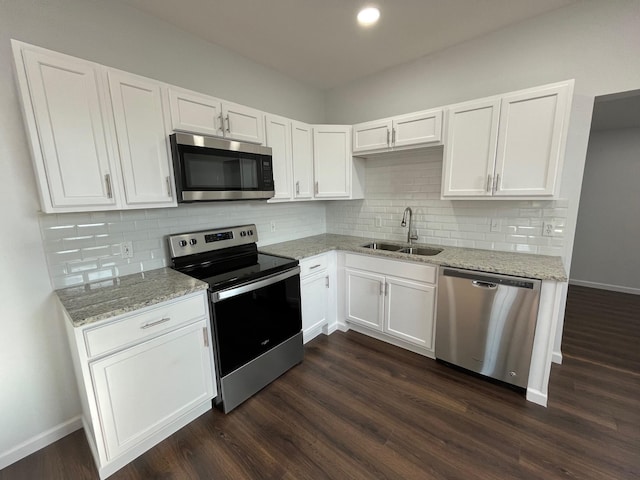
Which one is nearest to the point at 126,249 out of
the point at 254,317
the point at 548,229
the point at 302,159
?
the point at 254,317

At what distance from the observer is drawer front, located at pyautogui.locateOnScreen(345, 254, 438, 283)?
2.33 metres

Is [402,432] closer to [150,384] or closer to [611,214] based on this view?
[150,384]

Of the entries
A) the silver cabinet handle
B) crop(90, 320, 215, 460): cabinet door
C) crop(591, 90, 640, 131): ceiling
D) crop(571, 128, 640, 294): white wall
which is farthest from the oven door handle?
crop(571, 128, 640, 294): white wall

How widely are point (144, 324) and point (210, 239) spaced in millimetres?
957

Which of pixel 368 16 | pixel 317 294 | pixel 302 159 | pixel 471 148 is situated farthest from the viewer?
pixel 302 159

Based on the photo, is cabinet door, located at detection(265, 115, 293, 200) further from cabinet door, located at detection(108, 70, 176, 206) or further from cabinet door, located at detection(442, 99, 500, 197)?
cabinet door, located at detection(442, 99, 500, 197)

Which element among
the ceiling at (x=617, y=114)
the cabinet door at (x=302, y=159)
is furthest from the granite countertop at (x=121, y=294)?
the ceiling at (x=617, y=114)

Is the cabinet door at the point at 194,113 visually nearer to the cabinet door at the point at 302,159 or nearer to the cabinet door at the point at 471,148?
the cabinet door at the point at 302,159

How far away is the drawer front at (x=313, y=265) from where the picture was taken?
8.26 feet

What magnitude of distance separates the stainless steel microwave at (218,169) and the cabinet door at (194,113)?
0.36 feet

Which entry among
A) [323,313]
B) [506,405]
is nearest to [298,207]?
[323,313]

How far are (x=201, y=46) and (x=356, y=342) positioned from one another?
3.10 meters

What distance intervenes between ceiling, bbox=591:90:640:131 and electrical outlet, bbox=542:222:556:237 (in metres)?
1.43

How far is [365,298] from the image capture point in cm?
278
